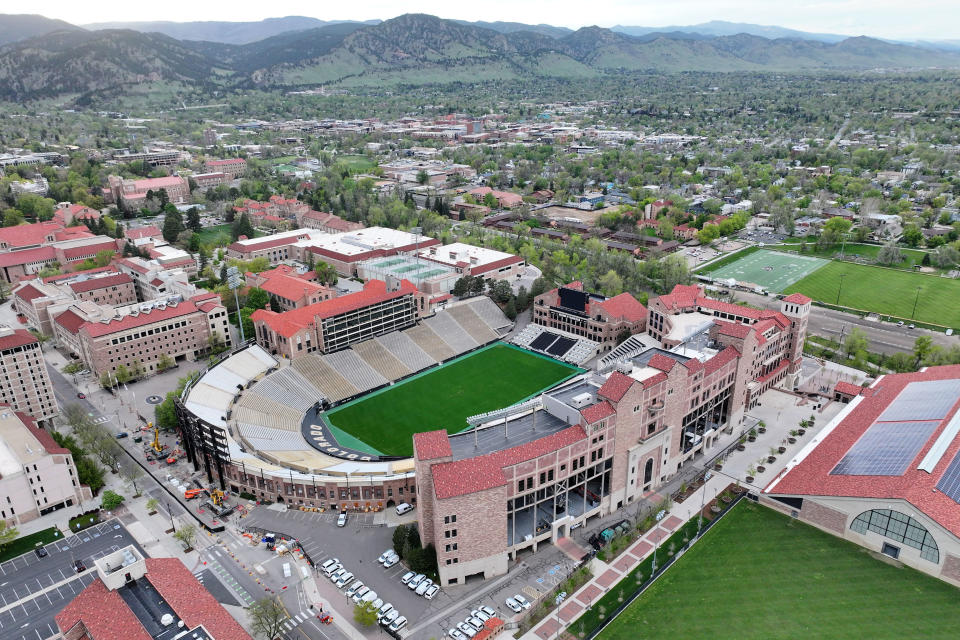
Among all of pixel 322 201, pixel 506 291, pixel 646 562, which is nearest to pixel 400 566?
pixel 646 562

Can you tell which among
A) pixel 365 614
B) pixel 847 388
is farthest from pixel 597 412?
pixel 847 388

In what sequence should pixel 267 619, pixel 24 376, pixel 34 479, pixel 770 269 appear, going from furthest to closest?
pixel 770 269 < pixel 24 376 < pixel 34 479 < pixel 267 619

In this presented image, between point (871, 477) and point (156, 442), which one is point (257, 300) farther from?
point (871, 477)

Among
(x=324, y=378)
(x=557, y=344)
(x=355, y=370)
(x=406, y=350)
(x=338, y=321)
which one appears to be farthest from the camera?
(x=557, y=344)

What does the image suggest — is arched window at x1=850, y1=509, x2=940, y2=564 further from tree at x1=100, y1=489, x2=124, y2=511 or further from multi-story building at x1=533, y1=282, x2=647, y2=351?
tree at x1=100, y1=489, x2=124, y2=511

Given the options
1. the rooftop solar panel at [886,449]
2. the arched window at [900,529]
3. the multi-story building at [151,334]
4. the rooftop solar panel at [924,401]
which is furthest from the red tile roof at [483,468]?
the multi-story building at [151,334]

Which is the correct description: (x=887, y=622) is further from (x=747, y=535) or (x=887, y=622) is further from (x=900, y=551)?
(x=747, y=535)

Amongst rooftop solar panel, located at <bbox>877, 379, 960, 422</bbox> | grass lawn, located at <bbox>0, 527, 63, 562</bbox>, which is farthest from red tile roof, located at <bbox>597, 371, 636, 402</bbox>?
grass lawn, located at <bbox>0, 527, 63, 562</bbox>

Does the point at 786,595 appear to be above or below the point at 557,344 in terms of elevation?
below
